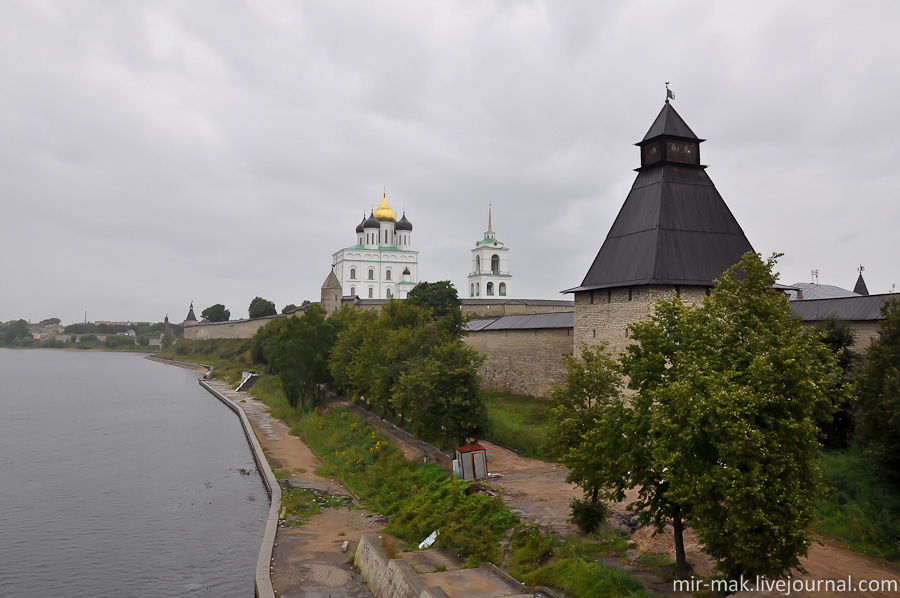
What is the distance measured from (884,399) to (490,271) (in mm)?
79407

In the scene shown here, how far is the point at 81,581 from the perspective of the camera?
13.5 m

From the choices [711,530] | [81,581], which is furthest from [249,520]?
[711,530]

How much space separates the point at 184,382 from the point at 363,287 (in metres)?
33.5

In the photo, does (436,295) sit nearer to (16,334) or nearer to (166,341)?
(166,341)

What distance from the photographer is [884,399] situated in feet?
40.2

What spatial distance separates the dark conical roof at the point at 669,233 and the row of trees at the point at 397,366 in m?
5.04

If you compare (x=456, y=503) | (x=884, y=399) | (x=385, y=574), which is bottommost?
(x=385, y=574)

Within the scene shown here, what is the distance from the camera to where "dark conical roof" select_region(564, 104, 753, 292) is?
18547 mm

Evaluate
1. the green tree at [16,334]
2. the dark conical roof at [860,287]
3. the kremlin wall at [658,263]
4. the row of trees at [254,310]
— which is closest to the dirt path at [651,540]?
the kremlin wall at [658,263]

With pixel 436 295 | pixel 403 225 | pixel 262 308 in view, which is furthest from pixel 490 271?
pixel 436 295

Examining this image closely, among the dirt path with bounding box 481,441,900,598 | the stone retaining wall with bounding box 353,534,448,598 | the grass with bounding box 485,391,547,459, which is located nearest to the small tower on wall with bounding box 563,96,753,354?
the grass with bounding box 485,391,547,459

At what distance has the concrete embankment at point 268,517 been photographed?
11867 mm

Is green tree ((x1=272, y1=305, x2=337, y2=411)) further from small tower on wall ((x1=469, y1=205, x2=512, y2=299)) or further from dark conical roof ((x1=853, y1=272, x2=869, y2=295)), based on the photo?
small tower on wall ((x1=469, y1=205, x2=512, y2=299))

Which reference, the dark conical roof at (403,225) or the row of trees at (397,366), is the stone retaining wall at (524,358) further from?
the dark conical roof at (403,225)
